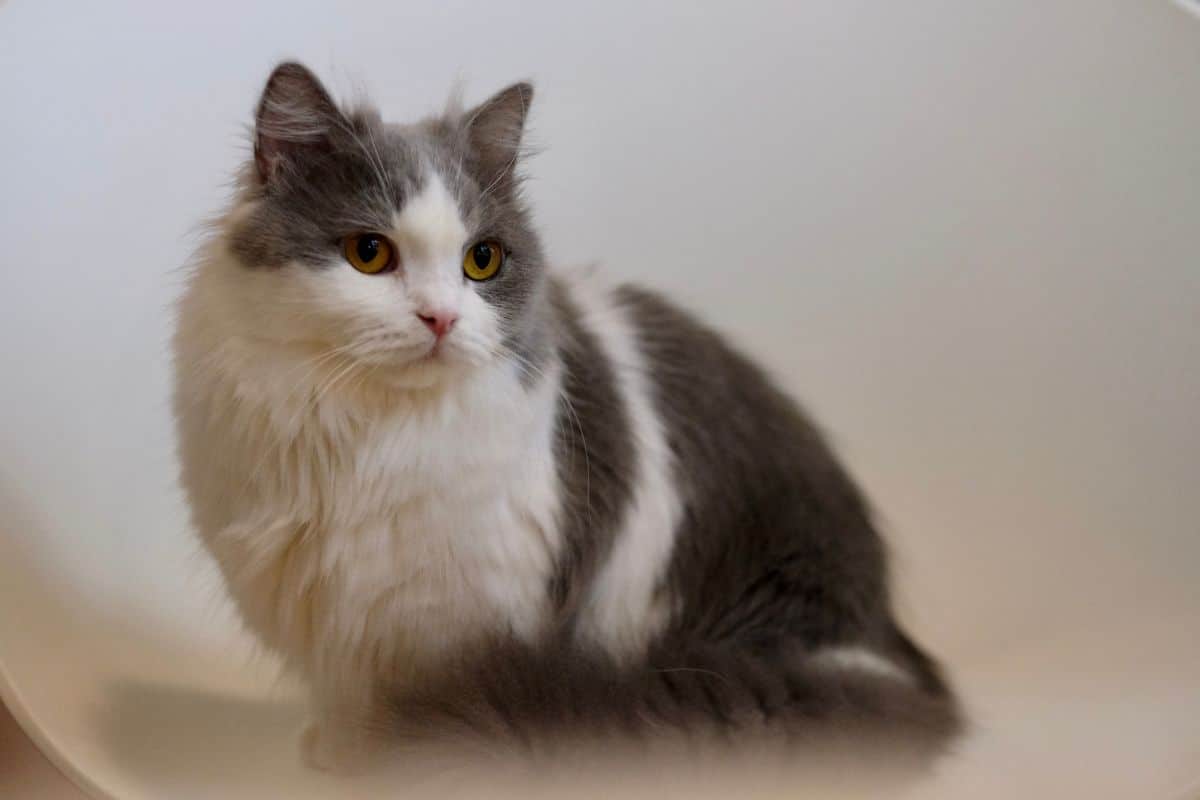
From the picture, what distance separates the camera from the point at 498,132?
141 centimetres

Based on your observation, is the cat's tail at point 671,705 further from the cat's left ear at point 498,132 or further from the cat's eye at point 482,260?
the cat's left ear at point 498,132

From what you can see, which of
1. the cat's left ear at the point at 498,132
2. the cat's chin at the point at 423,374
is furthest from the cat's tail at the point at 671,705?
the cat's left ear at the point at 498,132

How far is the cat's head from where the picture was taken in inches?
47.3

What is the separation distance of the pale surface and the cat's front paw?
0.03 metres

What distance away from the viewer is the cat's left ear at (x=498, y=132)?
138cm

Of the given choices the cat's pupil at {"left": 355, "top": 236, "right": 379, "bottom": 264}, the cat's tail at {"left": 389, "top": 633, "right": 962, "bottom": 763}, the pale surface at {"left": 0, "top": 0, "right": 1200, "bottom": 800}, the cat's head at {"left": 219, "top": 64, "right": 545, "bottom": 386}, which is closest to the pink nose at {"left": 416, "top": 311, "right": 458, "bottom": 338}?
the cat's head at {"left": 219, "top": 64, "right": 545, "bottom": 386}

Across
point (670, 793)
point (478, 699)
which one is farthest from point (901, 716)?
point (478, 699)

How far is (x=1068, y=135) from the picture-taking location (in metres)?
1.86

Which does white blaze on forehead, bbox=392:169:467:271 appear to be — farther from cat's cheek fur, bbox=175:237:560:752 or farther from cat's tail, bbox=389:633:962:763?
cat's tail, bbox=389:633:962:763

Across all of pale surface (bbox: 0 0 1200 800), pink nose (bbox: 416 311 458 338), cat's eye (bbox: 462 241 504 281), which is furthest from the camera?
pale surface (bbox: 0 0 1200 800)

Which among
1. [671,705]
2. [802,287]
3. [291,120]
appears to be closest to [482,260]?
[291,120]

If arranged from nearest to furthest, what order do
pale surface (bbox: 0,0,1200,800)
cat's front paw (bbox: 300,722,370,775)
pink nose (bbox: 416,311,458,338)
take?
1. pink nose (bbox: 416,311,458,338)
2. cat's front paw (bbox: 300,722,370,775)
3. pale surface (bbox: 0,0,1200,800)

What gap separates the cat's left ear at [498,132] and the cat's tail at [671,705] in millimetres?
569

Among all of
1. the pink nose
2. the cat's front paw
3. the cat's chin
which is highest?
the pink nose
